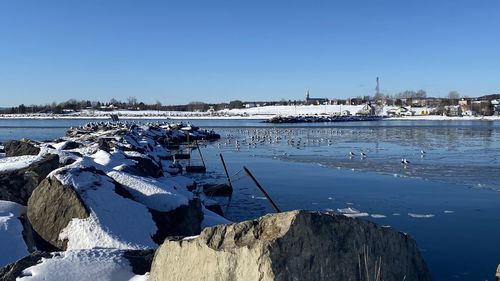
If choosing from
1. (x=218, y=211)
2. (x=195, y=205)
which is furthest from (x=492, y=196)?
(x=195, y=205)

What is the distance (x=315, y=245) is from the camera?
4.38 meters

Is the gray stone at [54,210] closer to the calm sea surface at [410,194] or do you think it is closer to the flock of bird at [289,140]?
the calm sea surface at [410,194]

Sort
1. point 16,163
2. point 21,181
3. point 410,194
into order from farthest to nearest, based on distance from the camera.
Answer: point 410,194
point 16,163
point 21,181

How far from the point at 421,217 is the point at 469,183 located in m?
7.14

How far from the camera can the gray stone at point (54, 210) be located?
8312 millimetres

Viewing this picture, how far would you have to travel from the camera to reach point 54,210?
8.48m

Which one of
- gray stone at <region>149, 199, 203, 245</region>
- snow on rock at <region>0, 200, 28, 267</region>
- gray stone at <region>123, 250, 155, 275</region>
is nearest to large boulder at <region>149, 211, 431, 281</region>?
gray stone at <region>123, 250, 155, 275</region>

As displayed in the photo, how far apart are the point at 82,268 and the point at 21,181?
586cm

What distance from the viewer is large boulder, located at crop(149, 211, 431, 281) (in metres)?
4.17

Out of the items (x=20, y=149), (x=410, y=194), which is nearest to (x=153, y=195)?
(x=20, y=149)

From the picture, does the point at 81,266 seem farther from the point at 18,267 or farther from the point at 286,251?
the point at 286,251

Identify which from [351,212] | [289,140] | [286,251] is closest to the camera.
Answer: [286,251]

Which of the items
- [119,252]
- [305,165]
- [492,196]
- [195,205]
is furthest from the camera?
[305,165]

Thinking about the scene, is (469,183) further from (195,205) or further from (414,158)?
(195,205)
